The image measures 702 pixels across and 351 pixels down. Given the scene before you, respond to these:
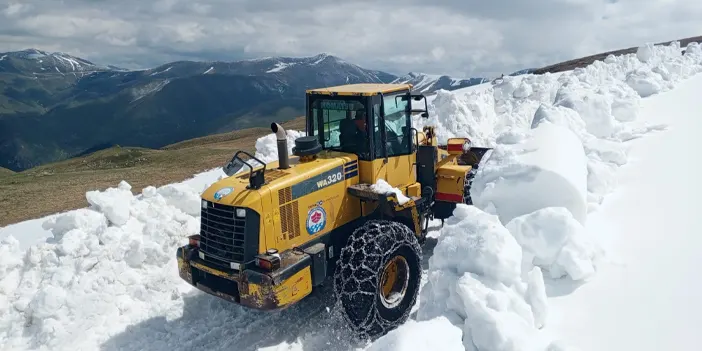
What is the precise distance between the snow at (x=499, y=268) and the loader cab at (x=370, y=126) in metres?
1.44

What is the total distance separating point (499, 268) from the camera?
185 inches

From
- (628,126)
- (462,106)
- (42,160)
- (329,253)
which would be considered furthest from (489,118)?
(42,160)

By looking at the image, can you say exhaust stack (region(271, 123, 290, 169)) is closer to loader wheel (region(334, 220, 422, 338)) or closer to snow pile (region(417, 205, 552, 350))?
loader wheel (region(334, 220, 422, 338))

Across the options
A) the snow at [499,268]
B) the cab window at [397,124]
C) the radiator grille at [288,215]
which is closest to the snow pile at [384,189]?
the cab window at [397,124]

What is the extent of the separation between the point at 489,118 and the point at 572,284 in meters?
14.4

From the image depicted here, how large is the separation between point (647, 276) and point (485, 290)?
1.72m

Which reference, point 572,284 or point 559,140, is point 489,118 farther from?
point 572,284

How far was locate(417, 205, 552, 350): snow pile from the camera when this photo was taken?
4.16 meters

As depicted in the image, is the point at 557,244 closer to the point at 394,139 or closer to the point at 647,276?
the point at 647,276

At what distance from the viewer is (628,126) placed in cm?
1228

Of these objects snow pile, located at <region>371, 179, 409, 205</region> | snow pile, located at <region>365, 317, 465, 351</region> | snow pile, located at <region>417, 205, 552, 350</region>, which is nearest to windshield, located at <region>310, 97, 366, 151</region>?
snow pile, located at <region>371, 179, 409, 205</region>

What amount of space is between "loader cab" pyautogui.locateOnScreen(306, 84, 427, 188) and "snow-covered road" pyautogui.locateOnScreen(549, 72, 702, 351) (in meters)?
2.84

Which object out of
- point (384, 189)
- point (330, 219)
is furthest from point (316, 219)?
point (384, 189)

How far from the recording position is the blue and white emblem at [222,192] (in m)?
6.31
